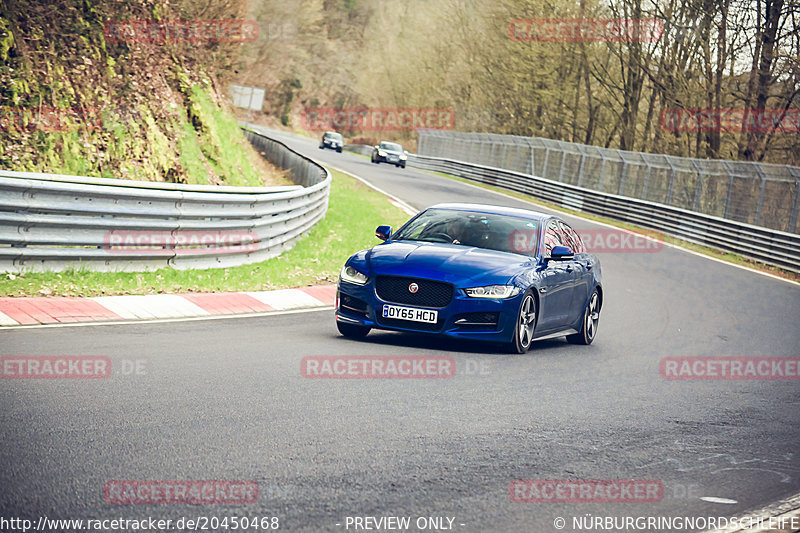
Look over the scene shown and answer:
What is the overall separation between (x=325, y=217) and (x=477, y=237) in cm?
1248

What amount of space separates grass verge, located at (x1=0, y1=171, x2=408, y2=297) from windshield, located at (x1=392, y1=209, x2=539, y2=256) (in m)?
3.19

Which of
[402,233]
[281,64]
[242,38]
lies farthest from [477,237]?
[281,64]

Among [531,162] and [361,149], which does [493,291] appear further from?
[361,149]

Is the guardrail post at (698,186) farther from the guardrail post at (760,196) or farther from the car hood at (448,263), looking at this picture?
the car hood at (448,263)

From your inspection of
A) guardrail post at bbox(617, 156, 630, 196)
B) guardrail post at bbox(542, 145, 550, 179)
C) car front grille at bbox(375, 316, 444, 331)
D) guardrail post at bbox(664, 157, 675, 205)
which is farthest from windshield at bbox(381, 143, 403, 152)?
car front grille at bbox(375, 316, 444, 331)

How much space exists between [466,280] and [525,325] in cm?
100

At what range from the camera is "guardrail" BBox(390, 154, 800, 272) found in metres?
28.3

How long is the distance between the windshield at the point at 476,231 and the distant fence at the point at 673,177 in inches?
802

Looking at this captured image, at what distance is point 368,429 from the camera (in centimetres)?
631

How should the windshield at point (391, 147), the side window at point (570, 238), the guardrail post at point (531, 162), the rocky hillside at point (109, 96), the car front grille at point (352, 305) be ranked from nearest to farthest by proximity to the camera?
1. the car front grille at point (352, 305)
2. the side window at point (570, 238)
3. the rocky hillside at point (109, 96)
4. the guardrail post at point (531, 162)
5. the windshield at point (391, 147)

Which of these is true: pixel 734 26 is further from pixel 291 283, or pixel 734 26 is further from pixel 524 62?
pixel 291 283

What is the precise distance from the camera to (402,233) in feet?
37.6

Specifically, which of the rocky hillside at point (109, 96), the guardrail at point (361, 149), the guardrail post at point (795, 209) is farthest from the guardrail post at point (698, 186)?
the guardrail at point (361, 149)

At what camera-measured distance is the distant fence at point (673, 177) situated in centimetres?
3016
